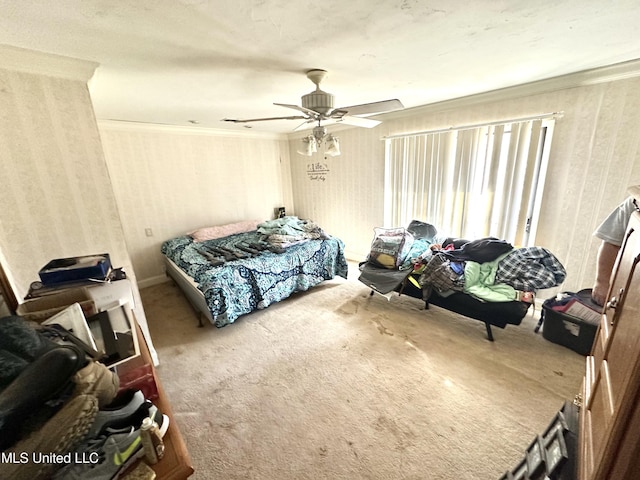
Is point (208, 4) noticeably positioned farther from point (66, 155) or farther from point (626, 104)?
point (626, 104)

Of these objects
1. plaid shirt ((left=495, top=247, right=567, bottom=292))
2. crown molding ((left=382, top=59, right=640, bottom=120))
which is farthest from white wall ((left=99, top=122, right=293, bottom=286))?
plaid shirt ((left=495, top=247, right=567, bottom=292))

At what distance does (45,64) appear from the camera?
1.51m

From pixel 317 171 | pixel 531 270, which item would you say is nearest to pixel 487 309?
pixel 531 270

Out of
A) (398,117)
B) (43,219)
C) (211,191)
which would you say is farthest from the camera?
(211,191)

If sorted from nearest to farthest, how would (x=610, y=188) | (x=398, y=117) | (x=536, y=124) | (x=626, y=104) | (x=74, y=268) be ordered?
(x=74, y=268) → (x=626, y=104) → (x=610, y=188) → (x=536, y=124) → (x=398, y=117)

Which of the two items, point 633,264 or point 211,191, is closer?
point 633,264

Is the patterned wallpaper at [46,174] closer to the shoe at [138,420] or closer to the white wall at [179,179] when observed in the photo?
the shoe at [138,420]

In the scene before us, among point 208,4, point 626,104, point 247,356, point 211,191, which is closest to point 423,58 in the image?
point 208,4

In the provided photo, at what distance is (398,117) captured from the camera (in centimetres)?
336

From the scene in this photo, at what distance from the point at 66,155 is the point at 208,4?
140cm

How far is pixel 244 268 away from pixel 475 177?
2.70 meters

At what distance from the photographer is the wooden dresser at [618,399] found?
619 millimetres

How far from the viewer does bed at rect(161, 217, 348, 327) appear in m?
2.48

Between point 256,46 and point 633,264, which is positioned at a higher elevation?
point 256,46
